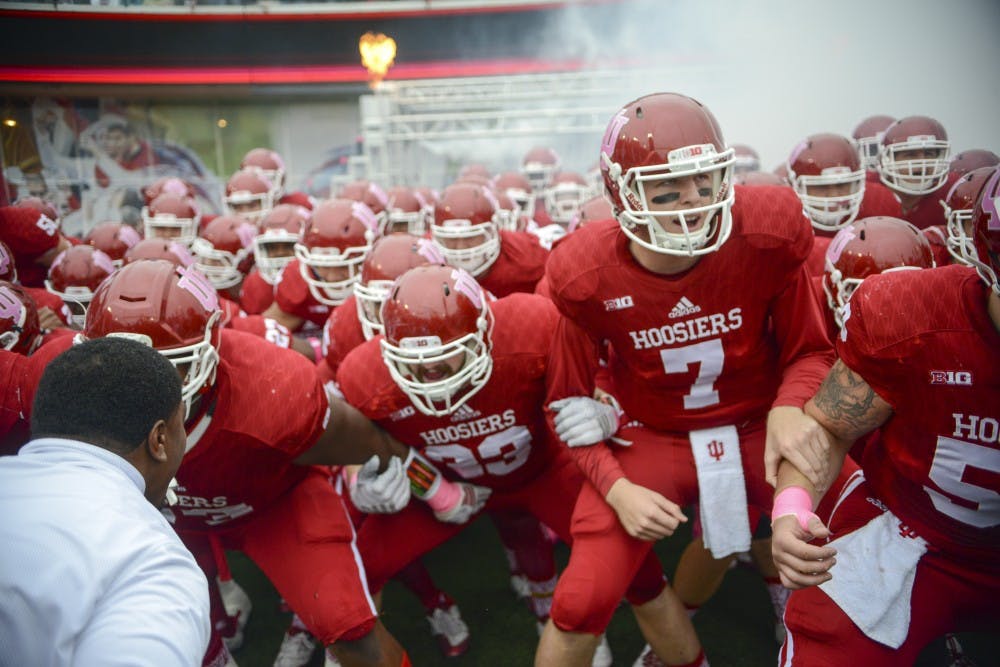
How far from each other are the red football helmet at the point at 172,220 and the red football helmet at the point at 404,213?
150cm

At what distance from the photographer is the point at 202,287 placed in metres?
2.30

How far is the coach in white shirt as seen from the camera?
1056 millimetres

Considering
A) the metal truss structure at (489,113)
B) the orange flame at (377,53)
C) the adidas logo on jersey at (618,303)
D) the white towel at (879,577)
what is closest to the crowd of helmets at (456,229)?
the adidas logo on jersey at (618,303)

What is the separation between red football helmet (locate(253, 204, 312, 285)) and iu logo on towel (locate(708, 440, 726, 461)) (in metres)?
3.04

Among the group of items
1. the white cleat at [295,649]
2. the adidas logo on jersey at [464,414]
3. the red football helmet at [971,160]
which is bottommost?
the white cleat at [295,649]

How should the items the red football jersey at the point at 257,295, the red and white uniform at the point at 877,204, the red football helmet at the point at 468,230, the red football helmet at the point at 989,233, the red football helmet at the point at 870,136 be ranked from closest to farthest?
1. the red football helmet at the point at 989,233
2. the red and white uniform at the point at 877,204
3. the red football helmet at the point at 468,230
4. the red football jersey at the point at 257,295
5. the red football helmet at the point at 870,136

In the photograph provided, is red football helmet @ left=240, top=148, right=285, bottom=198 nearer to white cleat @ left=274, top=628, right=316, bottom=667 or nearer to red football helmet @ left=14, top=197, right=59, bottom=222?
red football helmet @ left=14, top=197, right=59, bottom=222

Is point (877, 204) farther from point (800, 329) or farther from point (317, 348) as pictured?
point (317, 348)

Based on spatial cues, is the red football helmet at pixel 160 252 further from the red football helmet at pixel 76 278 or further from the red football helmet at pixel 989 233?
the red football helmet at pixel 989 233

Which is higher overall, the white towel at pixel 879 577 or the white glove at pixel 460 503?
the white towel at pixel 879 577

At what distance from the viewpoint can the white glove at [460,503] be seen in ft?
8.42

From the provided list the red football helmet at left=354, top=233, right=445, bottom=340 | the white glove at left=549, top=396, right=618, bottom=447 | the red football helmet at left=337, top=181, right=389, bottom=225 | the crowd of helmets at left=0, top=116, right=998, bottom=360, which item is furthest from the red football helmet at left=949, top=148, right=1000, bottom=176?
the red football helmet at left=337, top=181, right=389, bottom=225

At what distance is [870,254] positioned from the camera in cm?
251

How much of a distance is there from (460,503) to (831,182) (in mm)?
2348
